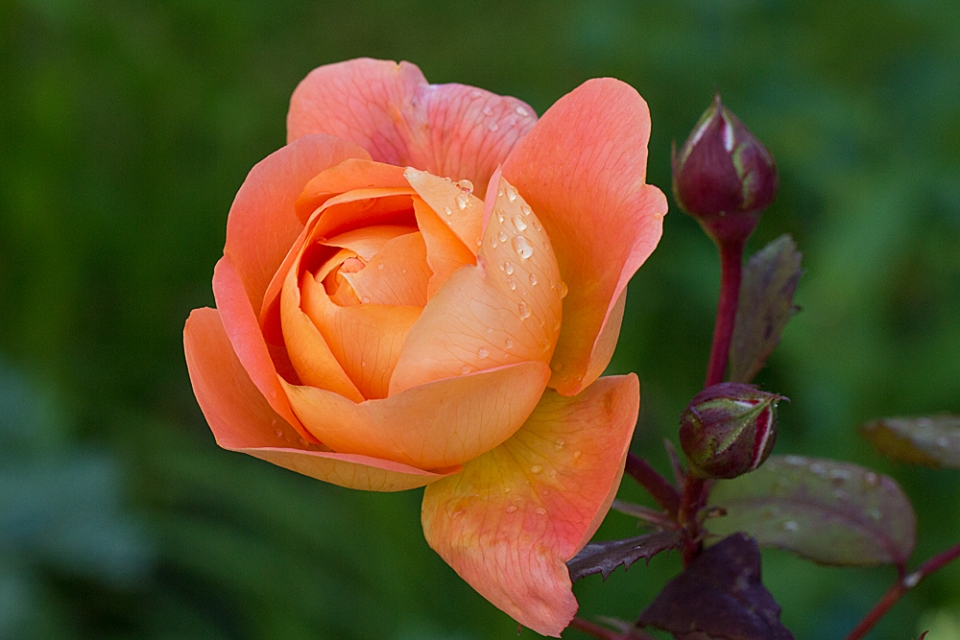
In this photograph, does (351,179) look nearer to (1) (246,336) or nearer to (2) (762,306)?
(1) (246,336)

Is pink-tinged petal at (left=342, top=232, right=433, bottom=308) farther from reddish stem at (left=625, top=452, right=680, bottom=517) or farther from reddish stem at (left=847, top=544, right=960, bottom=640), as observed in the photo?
reddish stem at (left=847, top=544, right=960, bottom=640)

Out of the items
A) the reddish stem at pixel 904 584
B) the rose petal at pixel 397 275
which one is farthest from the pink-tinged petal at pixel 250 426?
the reddish stem at pixel 904 584

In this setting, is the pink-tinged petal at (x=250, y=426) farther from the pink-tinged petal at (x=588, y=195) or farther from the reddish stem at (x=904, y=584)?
the reddish stem at (x=904, y=584)

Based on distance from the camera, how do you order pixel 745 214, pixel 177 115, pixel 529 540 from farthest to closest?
pixel 177 115 → pixel 745 214 → pixel 529 540

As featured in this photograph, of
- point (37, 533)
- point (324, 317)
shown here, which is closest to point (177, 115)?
point (37, 533)

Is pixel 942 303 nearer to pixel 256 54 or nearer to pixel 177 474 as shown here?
pixel 177 474

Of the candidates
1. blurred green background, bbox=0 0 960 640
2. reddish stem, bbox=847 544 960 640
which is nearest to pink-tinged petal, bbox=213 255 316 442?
reddish stem, bbox=847 544 960 640
